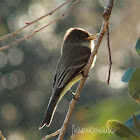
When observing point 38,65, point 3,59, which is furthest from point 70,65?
point 3,59

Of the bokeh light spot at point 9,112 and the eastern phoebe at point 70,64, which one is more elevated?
the eastern phoebe at point 70,64

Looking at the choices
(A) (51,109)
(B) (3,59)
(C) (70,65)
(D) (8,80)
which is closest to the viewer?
(A) (51,109)

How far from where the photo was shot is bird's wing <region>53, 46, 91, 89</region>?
3.13 metres

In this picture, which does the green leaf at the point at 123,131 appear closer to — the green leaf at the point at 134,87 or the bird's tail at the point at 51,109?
the green leaf at the point at 134,87

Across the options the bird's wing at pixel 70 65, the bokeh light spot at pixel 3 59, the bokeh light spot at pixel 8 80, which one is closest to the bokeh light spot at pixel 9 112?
the bokeh light spot at pixel 8 80

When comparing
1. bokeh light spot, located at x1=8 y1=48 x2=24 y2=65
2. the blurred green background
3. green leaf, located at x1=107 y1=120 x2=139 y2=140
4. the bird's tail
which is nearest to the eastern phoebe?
the bird's tail

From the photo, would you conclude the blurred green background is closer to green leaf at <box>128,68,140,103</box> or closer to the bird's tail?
the bird's tail

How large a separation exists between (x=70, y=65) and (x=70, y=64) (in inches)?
0.5

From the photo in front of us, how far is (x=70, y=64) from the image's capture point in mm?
3305

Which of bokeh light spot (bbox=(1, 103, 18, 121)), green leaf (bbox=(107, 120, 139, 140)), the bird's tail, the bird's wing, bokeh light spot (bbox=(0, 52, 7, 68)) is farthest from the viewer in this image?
bokeh light spot (bbox=(0, 52, 7, 68))

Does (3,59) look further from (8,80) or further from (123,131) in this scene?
(123,131)

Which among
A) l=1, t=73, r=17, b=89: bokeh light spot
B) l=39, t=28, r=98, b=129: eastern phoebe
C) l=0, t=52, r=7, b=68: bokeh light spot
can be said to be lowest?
l=1, t=73, r=17, b=89: bokeh light spot

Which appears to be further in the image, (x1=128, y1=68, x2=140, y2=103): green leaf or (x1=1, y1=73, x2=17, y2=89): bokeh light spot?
(x1=1, y1=73, x2=17, y2=89): bokeh light spot

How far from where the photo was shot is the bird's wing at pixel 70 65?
10.3 ft
